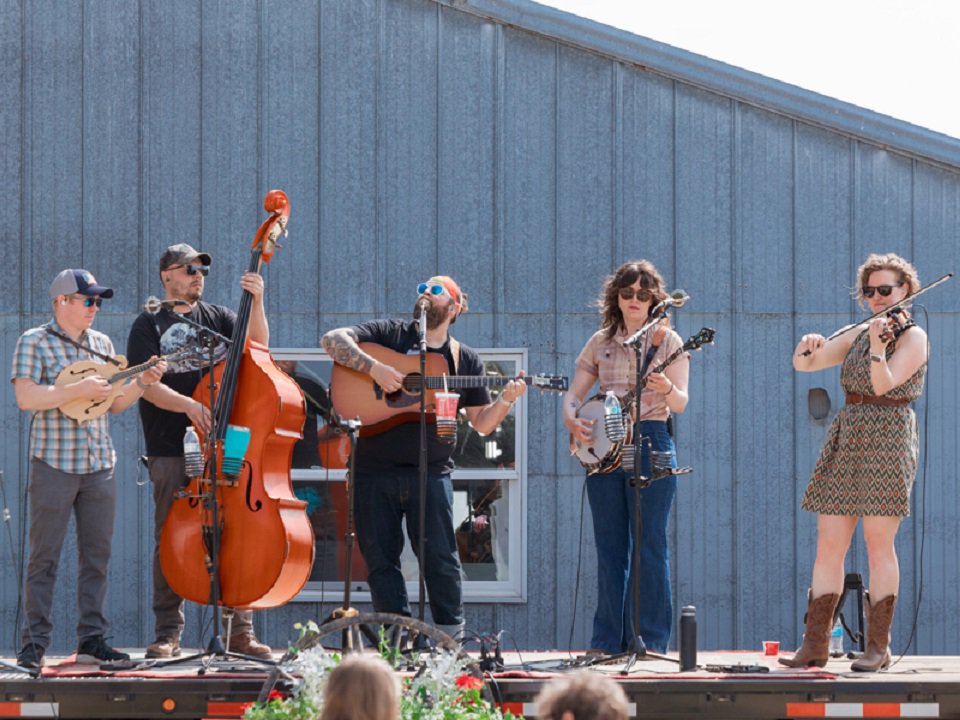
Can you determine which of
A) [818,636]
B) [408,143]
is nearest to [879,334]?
[818,636]

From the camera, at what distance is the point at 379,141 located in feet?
29.6

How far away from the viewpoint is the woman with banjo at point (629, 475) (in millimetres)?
6238

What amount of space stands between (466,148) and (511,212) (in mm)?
481

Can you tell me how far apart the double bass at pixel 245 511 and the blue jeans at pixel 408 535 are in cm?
48

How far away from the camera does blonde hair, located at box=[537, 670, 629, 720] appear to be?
2.96 m

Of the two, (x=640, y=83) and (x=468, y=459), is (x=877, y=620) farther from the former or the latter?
(x=640, y=83)

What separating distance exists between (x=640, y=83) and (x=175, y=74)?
2860 mm

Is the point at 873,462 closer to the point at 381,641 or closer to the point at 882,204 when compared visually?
the point at 381,641

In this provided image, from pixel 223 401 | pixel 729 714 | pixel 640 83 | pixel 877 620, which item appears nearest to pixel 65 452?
pixel 223 401

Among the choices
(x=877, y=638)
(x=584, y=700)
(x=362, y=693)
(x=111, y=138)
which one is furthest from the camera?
(x=111, y=138)

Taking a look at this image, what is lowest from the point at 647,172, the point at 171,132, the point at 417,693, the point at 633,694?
the point at 633,694

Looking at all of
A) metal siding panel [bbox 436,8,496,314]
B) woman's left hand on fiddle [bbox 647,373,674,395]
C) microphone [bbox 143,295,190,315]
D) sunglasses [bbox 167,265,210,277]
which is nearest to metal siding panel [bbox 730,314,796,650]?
metal siding panel [bbox 436,8,496,314]

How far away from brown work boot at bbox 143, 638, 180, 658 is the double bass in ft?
0.99

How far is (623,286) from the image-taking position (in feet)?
21.0
